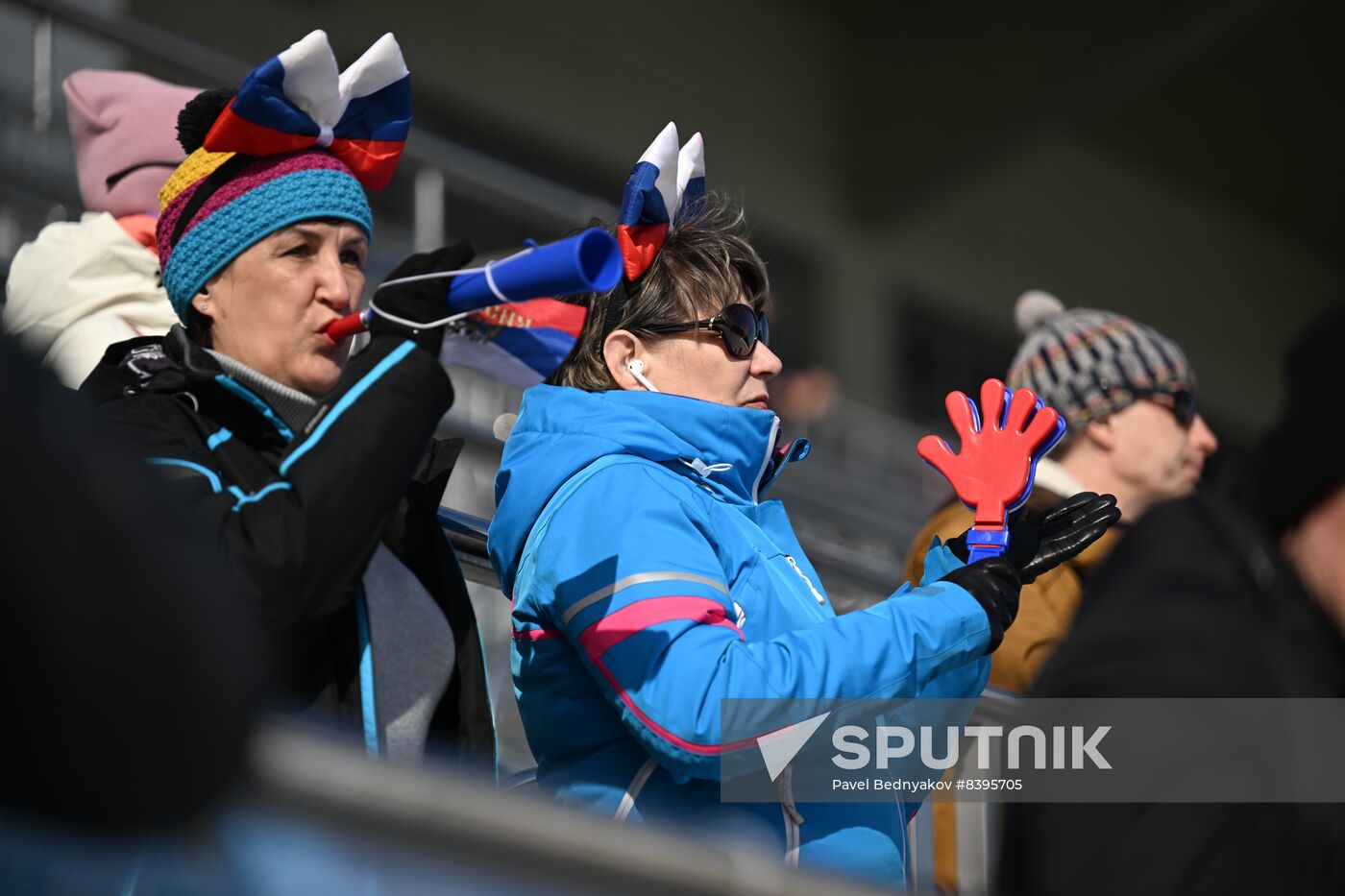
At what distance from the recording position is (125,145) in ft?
12.2

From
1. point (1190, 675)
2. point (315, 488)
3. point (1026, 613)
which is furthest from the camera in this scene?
point (1026, 613)

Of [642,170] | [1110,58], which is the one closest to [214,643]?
[642,170]

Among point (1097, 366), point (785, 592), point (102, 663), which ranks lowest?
point (1097, 366)

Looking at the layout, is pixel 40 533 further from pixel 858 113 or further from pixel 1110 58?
pixel 858 113

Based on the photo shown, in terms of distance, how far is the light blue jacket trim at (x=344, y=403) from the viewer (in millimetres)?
2168

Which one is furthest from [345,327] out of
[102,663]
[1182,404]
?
[1182,404]

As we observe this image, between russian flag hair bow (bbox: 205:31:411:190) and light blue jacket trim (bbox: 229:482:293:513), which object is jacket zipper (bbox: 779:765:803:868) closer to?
light blue jacket trim (bbox: 229:482:293:513)

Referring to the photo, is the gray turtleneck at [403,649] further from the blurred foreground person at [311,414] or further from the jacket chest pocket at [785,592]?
the jacket chest pocket at [785,592]

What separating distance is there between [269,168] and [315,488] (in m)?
0.94

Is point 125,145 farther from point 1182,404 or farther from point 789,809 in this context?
point 1182,404

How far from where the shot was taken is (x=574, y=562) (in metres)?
2.42

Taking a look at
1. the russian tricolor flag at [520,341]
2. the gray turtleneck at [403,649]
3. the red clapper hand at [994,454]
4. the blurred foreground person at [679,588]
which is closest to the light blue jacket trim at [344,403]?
the gray turtleneck at [403,649]

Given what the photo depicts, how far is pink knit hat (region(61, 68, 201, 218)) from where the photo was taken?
3703 millimetres

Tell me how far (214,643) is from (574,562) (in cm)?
137
